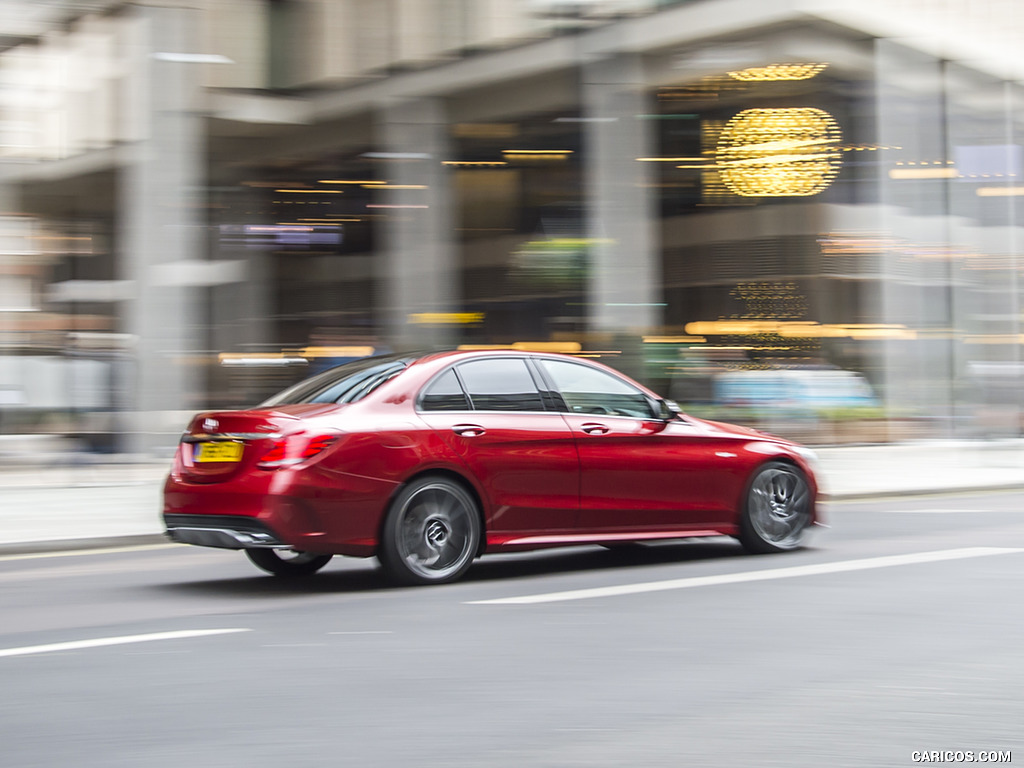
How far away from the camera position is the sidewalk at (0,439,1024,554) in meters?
10.8

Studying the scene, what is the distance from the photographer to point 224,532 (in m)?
7.10

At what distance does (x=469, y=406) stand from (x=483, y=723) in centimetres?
342

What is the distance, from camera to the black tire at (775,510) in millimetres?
8719

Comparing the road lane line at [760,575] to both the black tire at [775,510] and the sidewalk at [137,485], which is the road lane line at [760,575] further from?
the sidewalk at [137,485]

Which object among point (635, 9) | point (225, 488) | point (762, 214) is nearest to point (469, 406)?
point (225, 488)

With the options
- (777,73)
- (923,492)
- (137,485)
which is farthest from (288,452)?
(777,73)

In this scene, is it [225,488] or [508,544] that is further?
[508,544]

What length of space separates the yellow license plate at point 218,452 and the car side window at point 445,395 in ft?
3.54

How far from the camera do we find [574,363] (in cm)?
831

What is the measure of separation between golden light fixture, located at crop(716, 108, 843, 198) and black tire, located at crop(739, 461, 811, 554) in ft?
63.0

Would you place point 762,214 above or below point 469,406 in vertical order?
above

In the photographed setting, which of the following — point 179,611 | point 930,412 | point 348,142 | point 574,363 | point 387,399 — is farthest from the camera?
point 348,142

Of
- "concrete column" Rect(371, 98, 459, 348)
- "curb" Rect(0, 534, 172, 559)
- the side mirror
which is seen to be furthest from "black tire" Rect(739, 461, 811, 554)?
"concrete column" Rect(371, 98, 459, 348)

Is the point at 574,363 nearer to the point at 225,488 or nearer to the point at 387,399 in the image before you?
the point at 387,399
